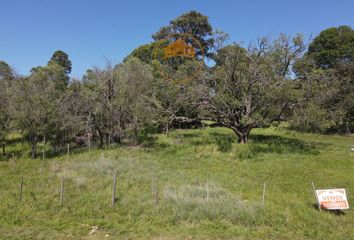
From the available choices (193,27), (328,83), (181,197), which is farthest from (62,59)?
(181,197)

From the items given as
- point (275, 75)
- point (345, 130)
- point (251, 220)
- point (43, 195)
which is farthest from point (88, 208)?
point (345, 130)

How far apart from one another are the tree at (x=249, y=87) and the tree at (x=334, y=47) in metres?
15.2

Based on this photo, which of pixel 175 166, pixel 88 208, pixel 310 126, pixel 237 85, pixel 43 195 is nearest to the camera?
pixel 88 208

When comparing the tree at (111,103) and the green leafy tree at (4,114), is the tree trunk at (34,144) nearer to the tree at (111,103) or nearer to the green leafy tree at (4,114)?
the green leafy tree at (4,114)

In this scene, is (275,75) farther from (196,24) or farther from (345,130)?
(196,24)

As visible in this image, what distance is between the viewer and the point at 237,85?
19016 mm

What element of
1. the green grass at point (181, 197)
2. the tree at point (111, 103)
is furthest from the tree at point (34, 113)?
the tree at point (111, 103)

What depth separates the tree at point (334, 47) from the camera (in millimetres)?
31219

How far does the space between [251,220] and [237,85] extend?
12.7 meters

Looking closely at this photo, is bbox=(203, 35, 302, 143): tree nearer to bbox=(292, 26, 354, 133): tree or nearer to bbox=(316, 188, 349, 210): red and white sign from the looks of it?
bbox=(292, 26, 354, 133): tree

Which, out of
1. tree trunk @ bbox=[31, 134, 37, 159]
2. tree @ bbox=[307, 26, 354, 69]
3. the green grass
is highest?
tree @ bbox=[307, 26, 354, 69]

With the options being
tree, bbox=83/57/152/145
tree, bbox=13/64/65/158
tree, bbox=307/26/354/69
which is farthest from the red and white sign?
tree, bbox=307/26/354/69

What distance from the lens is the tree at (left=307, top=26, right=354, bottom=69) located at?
102ft

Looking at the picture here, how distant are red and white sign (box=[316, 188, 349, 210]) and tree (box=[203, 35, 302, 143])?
9.36 meters
